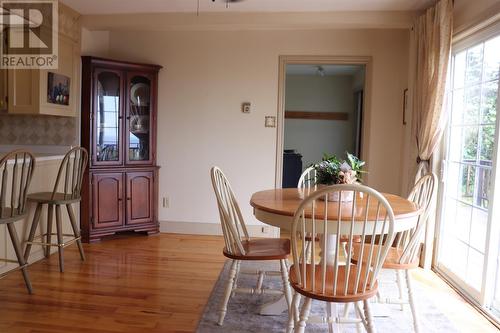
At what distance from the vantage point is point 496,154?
102 inches

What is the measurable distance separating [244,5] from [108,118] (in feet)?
5.98

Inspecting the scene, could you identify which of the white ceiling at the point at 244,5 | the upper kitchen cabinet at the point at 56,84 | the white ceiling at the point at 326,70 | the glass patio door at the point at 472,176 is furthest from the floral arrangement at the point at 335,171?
the white ceiling at the point at 326,70

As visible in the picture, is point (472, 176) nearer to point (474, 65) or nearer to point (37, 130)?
point (474, 65)

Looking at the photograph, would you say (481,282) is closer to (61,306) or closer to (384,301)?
(384,301)

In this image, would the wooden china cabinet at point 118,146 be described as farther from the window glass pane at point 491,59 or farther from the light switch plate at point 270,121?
the window glass pane at point 491,59

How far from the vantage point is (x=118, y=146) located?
421 cm

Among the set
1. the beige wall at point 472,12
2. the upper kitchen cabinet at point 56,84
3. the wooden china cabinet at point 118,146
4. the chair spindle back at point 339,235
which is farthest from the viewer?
the wooden china cabinet at point 118,146

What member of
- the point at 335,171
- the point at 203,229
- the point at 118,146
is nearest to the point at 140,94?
the point at 118,146

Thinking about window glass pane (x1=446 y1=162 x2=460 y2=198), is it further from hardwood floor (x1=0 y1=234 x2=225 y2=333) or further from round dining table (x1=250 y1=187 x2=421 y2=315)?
hardwood floor (x1=0 y1=234 x2=225 y2=333)

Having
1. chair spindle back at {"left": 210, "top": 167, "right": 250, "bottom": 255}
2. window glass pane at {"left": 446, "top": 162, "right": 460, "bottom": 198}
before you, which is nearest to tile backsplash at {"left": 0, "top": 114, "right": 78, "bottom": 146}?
chair spindle back at {"left": 210, "top": 167, "right": 250, "bottom": 255}

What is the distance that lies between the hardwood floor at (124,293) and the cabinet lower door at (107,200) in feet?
1.00

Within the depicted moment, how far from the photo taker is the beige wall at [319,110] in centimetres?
747

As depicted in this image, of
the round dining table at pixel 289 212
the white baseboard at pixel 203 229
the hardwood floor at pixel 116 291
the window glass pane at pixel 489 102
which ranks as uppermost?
Answer: the window glass pane at pixel 489 102

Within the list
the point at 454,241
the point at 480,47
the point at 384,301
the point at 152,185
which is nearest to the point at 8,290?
the point at 152,185
